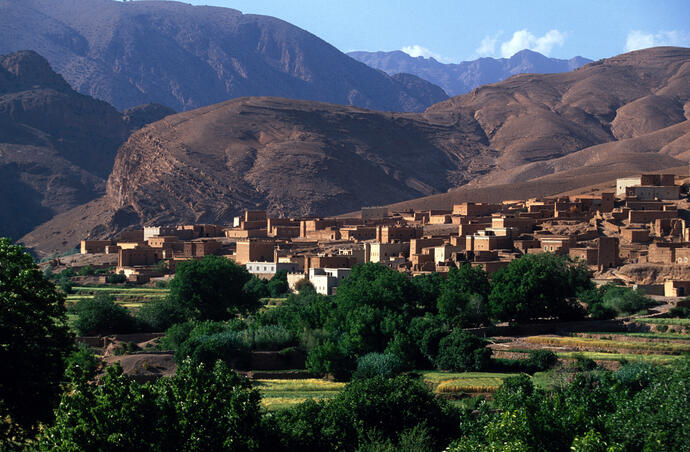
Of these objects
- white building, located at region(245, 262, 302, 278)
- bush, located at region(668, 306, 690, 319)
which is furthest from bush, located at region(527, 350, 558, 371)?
white building, located at region(245, 262, 302, 278)

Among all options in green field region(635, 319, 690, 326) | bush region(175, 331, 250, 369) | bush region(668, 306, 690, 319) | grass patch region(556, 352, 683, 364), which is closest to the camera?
grass patch region(556, 352, 683, 364)

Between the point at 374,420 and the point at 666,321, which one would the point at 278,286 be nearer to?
the point at 666,321

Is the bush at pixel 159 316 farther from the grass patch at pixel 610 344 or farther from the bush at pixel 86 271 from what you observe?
the bush at pixel 86 271

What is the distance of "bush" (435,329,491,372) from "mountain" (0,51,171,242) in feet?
352

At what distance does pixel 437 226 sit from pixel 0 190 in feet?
301

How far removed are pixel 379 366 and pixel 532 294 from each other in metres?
11.7

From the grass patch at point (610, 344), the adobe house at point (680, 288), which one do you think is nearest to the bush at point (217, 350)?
the grass patch at point (610, 344)

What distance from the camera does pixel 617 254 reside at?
5409 cm

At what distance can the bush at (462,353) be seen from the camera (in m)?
36.5

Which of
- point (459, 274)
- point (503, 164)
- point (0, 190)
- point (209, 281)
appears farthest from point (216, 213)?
point (459, 274)

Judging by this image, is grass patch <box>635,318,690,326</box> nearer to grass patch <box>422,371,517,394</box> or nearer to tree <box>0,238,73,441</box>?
grass patch <box>422,371,517,394</box>

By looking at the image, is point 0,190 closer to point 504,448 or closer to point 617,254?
point 617,254

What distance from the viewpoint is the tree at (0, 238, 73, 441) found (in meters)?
20.5

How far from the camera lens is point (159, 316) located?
49188 mm
